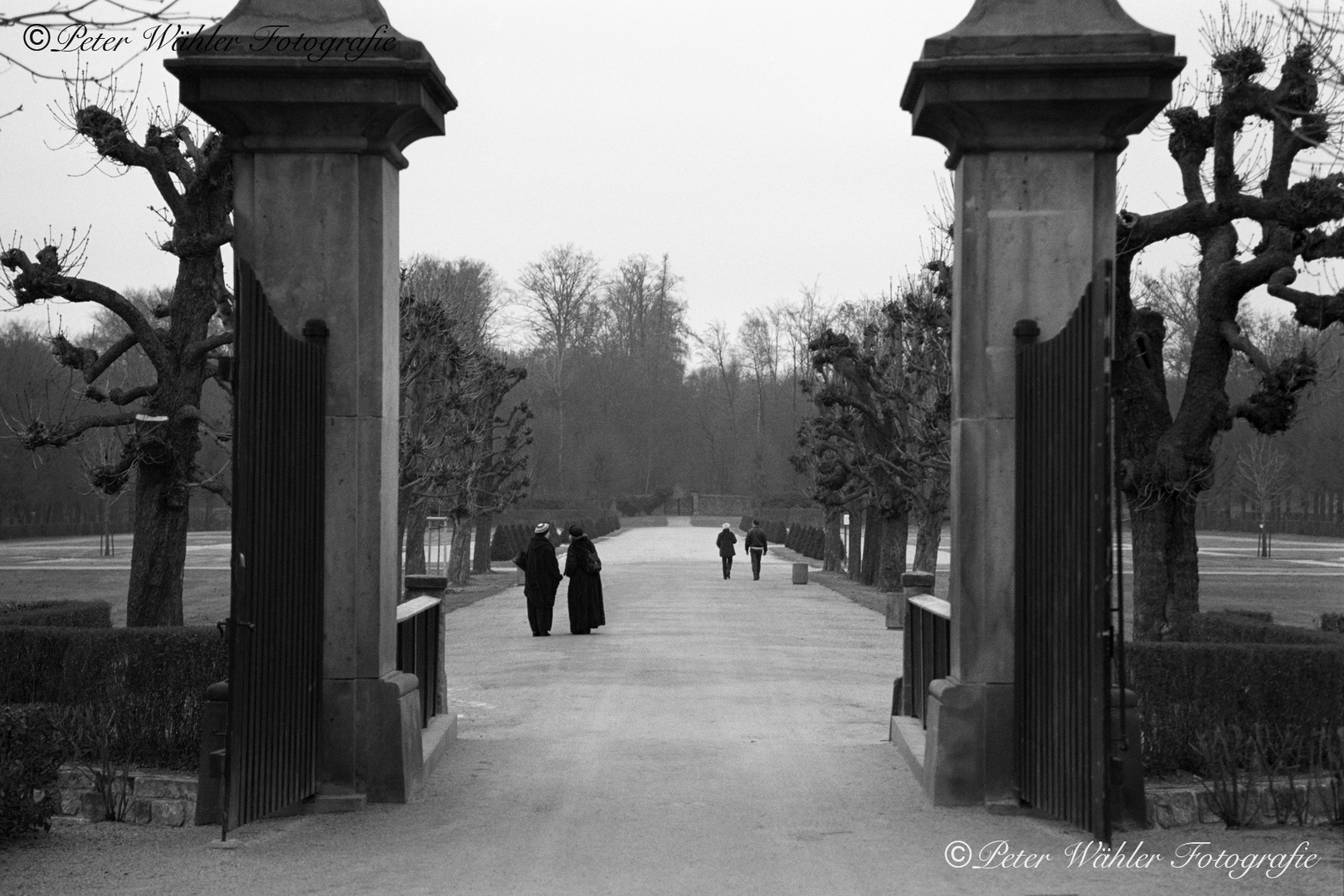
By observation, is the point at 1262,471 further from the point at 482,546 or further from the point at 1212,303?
the point at 1212,303

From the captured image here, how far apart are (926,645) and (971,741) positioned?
6.70 ft

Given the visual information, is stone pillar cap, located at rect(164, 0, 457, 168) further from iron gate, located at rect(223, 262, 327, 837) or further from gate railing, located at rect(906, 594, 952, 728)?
gate railing, located at rect(906, 594, 952, 728)

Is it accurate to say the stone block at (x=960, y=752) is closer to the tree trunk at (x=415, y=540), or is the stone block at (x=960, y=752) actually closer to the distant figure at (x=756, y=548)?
the tree trunk at (x=415, y=540)

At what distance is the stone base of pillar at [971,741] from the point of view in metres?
8.07

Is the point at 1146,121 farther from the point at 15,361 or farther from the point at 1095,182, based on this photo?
the point at 15,361

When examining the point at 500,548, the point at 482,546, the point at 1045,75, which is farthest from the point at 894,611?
the point at 500,548

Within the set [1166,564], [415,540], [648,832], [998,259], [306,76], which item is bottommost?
[648,832]

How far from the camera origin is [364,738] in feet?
26.7

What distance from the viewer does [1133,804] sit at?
7590mm

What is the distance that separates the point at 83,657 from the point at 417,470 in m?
17.7

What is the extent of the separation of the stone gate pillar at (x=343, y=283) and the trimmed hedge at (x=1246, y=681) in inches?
187

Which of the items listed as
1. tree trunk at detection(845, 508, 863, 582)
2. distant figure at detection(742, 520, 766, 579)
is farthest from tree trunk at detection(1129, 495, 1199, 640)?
tree trunk at detection(845, 508, 863, 582)

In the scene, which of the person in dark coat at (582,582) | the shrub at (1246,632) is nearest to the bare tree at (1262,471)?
the person in dark coat at (582,582)

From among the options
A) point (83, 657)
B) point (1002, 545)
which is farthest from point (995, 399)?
point (83, 657)
